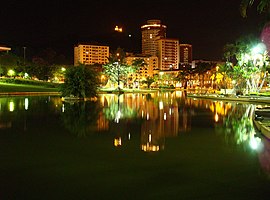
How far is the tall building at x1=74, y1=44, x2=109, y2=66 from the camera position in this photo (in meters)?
187

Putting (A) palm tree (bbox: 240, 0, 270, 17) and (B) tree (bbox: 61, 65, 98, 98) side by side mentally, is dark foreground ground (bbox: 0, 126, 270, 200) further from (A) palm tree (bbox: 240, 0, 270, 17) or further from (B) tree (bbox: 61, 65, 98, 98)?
(B) tree (bbox: 61, 65, 98, 98)

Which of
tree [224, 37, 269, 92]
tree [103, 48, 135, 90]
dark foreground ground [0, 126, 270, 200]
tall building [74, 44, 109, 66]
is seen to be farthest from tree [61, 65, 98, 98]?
tall building [74, 44, 109, 66]

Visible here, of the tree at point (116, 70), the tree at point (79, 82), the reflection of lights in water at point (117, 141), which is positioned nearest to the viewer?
the reflection of lights in water at point (117, 141)

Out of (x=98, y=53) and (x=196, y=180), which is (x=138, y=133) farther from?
(x=98, y=53)

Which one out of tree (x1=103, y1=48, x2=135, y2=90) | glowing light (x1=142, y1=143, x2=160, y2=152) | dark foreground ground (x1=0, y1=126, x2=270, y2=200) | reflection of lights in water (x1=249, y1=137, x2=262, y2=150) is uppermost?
tree (x1=103, y1=48, x2=135, y2=90)

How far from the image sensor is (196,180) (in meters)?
7.70

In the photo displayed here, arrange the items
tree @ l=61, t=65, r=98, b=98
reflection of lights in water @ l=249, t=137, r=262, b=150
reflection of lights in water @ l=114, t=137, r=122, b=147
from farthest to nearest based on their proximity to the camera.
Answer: tree @ l=61, t=65, r=98, b=98
reflection of lights in water @ l=114, t=137, r=122, b=147
reflection of lights in water @ l=249, t=137, r=262, b=150

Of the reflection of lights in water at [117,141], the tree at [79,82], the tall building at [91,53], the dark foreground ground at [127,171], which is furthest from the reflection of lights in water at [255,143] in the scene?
the tall building at [91,53]

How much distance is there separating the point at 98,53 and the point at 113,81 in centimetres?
11149

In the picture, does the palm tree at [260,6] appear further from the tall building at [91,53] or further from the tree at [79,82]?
the tall building at [91,53]

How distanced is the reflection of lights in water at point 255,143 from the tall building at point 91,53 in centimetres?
17591

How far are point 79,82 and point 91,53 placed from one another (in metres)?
154

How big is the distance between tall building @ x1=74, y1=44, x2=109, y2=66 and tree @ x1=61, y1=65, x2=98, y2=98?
146 metres

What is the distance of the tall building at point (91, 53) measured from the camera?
613 feet
